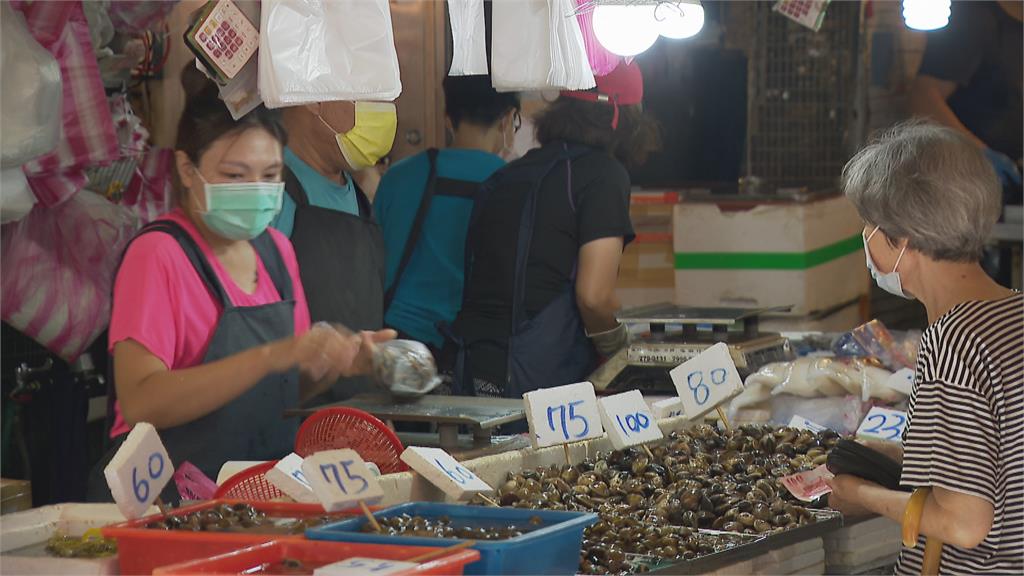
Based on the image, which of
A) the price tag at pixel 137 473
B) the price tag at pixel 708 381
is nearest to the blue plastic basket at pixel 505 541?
the price tag at pixel 137 473

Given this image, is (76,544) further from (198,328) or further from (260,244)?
(260,244)

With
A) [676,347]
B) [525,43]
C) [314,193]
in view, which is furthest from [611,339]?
[525,43]

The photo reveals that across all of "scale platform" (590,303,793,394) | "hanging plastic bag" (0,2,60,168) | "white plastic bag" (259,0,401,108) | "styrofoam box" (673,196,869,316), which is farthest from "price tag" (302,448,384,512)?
"styrofoam box" (673,196,869,316)

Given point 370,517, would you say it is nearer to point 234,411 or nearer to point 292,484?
point 292,484

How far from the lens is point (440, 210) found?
16.5ft

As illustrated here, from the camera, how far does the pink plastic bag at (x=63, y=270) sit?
455 centimetres

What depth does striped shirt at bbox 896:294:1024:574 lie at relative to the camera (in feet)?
7.82

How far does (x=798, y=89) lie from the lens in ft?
23.1

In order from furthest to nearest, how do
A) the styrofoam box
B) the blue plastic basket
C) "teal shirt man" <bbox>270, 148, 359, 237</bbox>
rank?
1. the styrofoam box
2. "teal shirt man" <bbox>270, 148, 359, 237</bbox>
3. the blue plastic basket

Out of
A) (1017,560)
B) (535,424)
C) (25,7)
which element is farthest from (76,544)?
(25,7)

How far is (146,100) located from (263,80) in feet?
10.1

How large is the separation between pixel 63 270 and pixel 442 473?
88.6 inches

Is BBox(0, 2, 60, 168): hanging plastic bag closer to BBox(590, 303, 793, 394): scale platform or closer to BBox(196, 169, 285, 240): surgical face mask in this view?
BBox(196, 169, 285, 240): surgical face mask

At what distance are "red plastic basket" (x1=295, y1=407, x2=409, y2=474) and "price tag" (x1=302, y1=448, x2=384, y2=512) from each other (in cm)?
81
